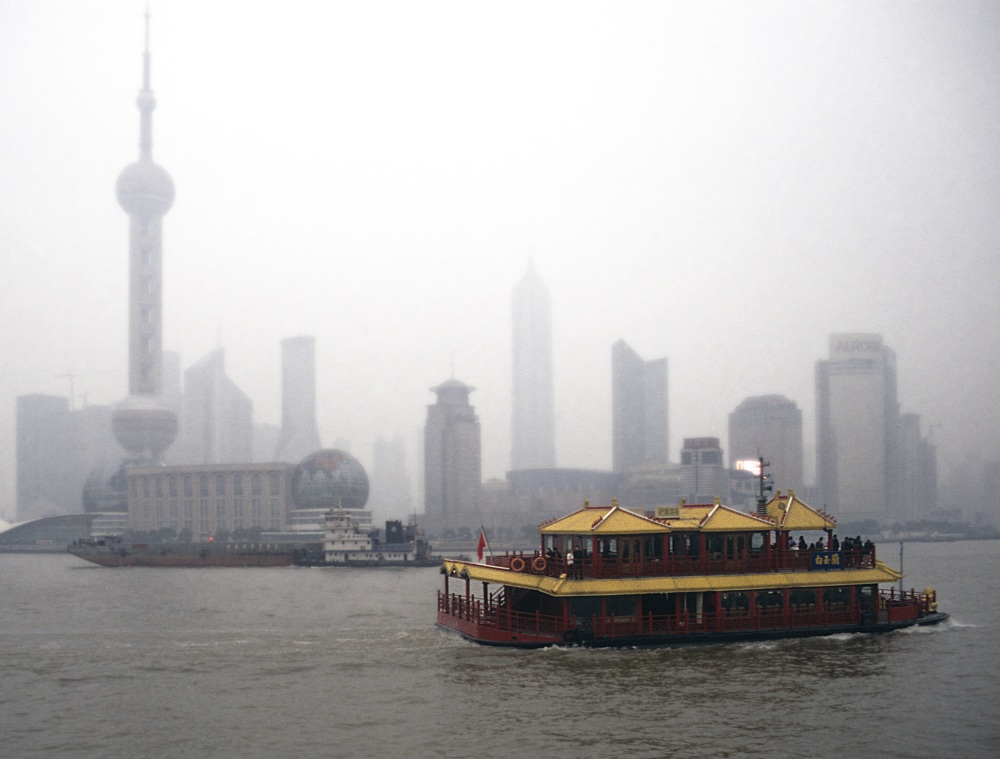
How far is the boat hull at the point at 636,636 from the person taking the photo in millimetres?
45906

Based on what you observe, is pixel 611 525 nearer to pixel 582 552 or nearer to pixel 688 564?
pixel 582 552

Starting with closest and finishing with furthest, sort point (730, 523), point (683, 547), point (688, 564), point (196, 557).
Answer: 1. point (688, 564)
2. point (683, 547)
3. point (730, 523)
4. point (196, 557)

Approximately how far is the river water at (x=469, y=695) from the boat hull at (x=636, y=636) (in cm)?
43

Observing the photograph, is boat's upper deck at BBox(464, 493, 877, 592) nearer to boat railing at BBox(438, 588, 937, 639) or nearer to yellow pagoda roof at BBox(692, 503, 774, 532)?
yellow pagoda roof at BBox(692, 503, 774, 532)

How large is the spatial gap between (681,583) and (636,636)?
2.89 m

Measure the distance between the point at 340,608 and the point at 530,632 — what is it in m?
28.1

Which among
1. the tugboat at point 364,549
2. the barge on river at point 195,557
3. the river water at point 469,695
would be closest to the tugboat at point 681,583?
the river water at point 469,695

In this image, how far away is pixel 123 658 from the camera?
49.6 metres

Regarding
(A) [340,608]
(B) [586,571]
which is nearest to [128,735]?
(B) [586,571]

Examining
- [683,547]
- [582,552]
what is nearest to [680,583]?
[683,547]

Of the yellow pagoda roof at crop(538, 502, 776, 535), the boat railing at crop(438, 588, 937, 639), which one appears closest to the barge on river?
the boat railing at crop(438, 588, 937, 639)

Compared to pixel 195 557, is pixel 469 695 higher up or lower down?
higher up

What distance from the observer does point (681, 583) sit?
152 feet

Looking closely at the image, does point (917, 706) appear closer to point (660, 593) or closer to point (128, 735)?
point (660, 593)
